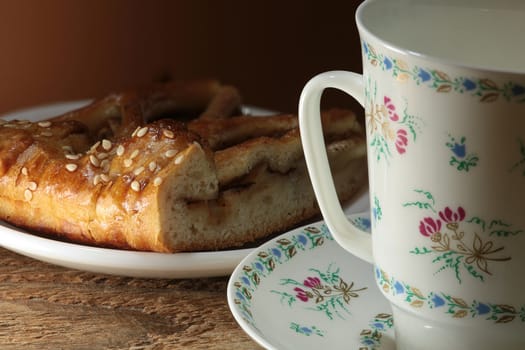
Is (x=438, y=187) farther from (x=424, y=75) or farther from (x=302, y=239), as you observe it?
(x=302, y=239)

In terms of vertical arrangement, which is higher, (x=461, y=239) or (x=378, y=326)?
(x=461, y=239)

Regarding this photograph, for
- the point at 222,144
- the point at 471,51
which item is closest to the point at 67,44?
the point at 222,144

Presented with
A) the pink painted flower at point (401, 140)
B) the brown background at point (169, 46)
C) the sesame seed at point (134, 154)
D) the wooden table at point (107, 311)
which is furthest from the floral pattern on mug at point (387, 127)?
the brown background at point (169, 46)

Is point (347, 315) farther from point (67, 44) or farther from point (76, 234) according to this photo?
point (67, 44)

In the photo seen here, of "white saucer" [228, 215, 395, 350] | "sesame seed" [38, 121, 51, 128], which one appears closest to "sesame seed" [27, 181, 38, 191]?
"sesame seed" [38, 121, 51, 128]

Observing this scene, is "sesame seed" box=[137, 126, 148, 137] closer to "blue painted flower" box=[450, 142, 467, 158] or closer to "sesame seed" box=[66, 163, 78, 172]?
"sesame seed" box=[66, 163, 78, 172]

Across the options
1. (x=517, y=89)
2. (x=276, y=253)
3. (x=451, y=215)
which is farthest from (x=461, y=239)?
(x=276, y=253)
